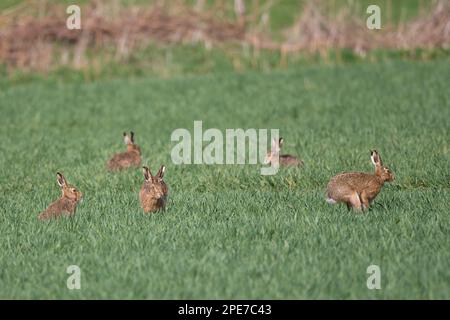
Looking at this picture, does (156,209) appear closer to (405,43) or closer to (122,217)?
(122,217)

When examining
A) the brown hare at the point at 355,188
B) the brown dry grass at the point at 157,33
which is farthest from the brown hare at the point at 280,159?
the brown dry grass at the point at 157,33

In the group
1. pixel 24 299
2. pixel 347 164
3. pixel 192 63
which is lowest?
pixel 24 299

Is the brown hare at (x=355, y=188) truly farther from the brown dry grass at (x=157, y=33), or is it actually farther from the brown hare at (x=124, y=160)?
the brown dry grass at (x=157, y=33)

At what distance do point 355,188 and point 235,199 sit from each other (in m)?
1.93

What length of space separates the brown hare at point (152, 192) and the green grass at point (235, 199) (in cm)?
17

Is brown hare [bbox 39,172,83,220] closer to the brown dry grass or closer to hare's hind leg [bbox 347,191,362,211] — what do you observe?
hare's hind leg [bbox 347,191,362,211]

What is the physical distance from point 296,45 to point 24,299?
20.7 metres

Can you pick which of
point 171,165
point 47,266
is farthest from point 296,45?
point 47,266

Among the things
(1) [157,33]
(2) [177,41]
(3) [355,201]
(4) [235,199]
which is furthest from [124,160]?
(2) [177,41]

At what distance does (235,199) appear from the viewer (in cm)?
1184

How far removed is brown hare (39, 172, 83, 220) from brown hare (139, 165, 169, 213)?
78 centimetres

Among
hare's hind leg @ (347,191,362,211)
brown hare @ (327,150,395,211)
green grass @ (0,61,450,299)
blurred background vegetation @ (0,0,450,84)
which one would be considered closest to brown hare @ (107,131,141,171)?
green grass @ (0,61,450,299)

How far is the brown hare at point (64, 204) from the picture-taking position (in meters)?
10.9

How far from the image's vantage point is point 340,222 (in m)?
10.2
